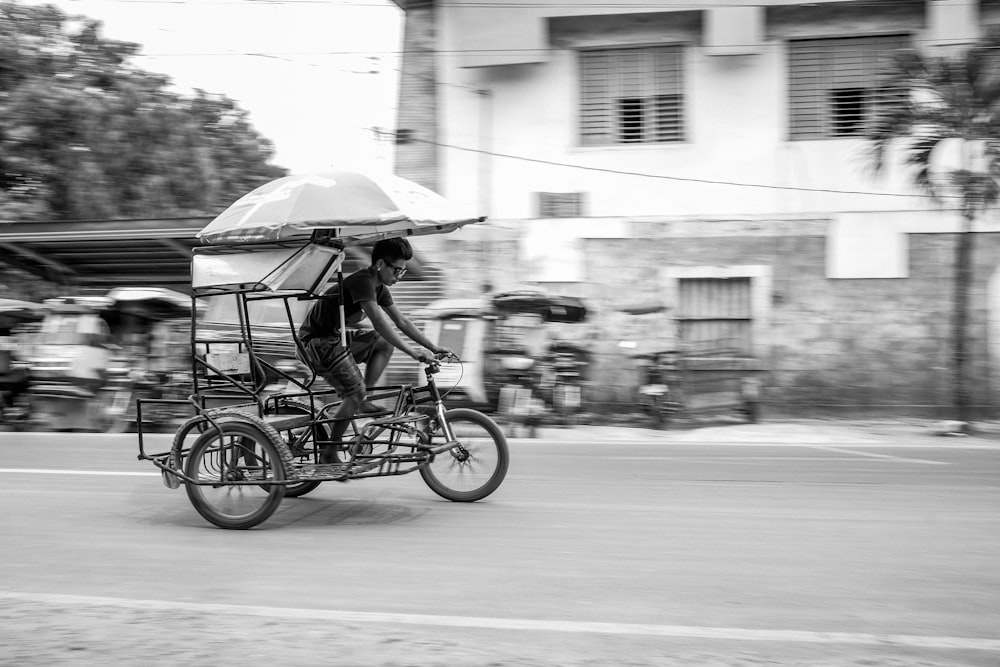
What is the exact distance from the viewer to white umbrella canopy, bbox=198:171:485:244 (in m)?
6.20

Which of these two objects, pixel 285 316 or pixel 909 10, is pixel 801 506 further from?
pixel 909 10

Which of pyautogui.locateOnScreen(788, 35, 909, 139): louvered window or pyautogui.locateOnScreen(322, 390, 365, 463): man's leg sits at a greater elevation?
pyautogui.locateOnScreen(788, 35, 909, 139): louvered window

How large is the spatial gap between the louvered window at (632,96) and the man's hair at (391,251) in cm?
1177

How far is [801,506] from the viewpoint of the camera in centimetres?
731

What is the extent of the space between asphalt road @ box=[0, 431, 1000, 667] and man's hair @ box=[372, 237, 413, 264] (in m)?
1.74

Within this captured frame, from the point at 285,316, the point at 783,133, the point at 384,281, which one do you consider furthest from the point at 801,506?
the point at 783,133

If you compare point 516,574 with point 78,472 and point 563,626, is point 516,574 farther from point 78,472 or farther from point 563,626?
point 78,472

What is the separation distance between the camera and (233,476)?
6297 millimetres

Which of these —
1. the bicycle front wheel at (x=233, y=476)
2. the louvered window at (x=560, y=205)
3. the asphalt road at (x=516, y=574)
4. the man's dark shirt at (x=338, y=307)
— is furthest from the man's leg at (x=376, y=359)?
the louvered window at (x=560, y=205)

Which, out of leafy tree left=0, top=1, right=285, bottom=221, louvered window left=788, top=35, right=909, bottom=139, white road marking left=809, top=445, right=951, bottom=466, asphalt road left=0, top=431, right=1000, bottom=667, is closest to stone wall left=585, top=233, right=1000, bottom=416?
louvered window left=788, top=35, right=909, bottom=139

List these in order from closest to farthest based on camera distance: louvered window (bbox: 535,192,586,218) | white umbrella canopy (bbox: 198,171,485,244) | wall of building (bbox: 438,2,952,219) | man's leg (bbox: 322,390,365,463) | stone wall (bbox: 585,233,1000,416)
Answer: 1. white umbrella canopy (bbox: 198,171,485,244)
2. man's leg (bbox: 322,390,365,463)
3. stone wall (bbox: 585,233,1000,416)
4. wall of building (bbox: 438,2,952,219)
5. louvered window (bbox: 535,192,586,218)

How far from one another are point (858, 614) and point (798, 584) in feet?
1.74

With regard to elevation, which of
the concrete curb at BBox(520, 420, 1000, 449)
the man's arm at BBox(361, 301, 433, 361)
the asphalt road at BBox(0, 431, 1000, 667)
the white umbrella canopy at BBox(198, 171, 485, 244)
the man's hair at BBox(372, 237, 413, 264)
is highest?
the white umbrella canopy at BBox(198, 171, 485, 244)

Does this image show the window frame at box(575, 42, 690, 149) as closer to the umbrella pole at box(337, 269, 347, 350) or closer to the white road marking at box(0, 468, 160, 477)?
the white road marking at box(0, 468, 160, 477)
